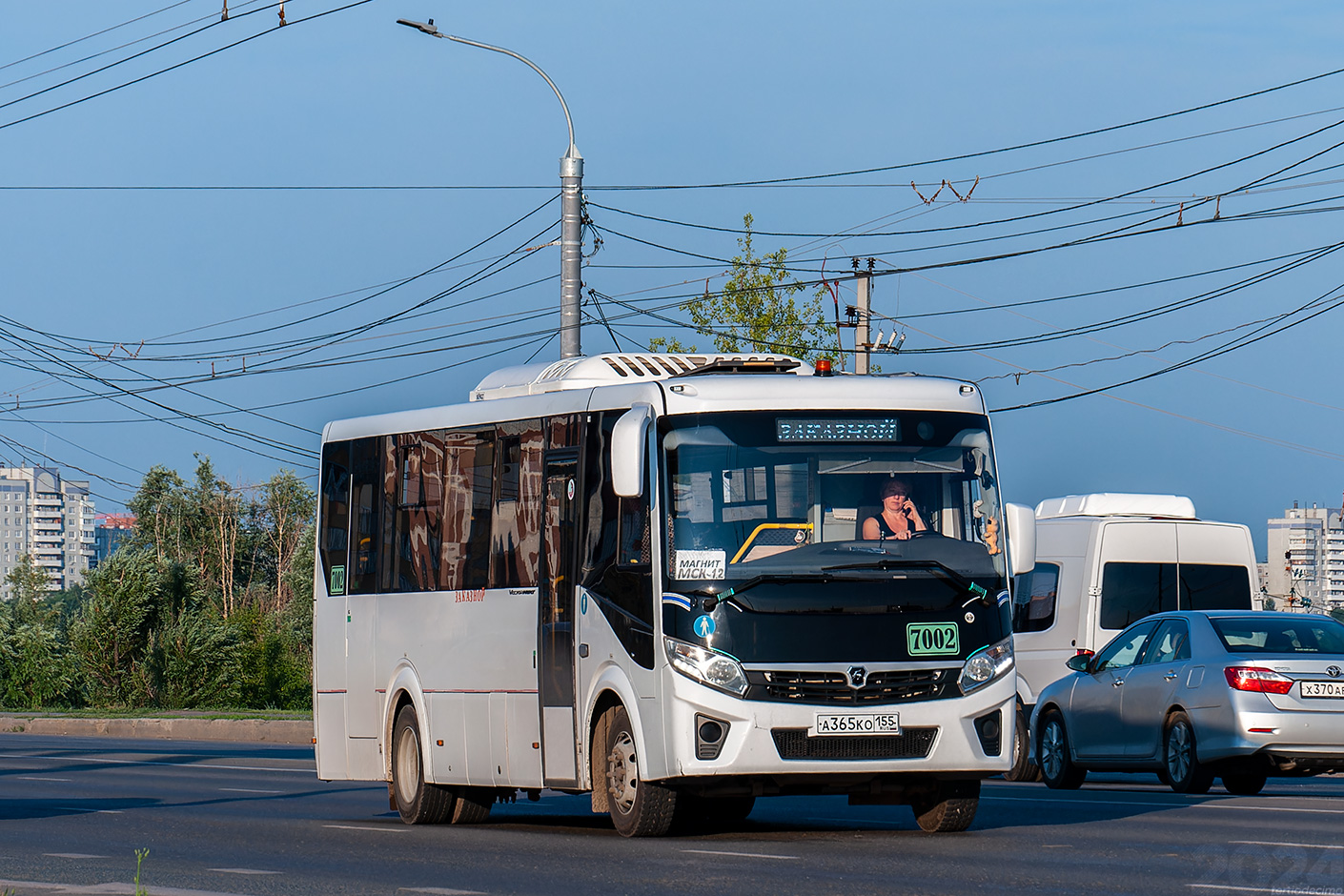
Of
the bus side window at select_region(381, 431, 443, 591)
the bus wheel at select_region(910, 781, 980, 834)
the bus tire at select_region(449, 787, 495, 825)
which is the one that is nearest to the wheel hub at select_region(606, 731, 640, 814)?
the bus wheel at select_region(910, 781, 980, 834)

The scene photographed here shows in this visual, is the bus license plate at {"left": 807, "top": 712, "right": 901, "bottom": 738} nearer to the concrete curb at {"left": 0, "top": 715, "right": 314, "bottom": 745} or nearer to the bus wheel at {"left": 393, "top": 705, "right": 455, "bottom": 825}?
the bus wheel at {"left": 393, "top": 705, "right": 455, "bottom": 825}

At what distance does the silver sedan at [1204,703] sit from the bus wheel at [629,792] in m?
5.99

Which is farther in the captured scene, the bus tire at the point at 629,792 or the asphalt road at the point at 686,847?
the bus tire at the point at 629,792

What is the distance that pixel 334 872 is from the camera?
11.1 meters

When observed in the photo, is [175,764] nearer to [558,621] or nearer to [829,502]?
[558,621]

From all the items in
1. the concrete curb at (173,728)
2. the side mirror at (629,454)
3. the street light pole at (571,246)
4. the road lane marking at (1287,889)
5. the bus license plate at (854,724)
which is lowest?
the concrete curb at (173,728)

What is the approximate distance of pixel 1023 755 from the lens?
20.4m

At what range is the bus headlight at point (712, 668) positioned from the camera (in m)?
12.1

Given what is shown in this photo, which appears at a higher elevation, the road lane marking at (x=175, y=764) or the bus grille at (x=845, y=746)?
the bus grille at (x=845, y=746)

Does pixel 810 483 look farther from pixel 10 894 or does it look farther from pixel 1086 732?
pixel 1086 732

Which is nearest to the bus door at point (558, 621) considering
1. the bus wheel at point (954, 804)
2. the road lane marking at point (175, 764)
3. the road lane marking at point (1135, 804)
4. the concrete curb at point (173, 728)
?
the bus wheel at point (954, 804)

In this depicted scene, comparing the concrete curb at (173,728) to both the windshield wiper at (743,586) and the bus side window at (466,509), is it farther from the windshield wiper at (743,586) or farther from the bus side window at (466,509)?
the windshield wiper at (743,586)

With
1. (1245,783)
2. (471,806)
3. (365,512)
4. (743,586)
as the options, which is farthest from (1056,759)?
(743,586)

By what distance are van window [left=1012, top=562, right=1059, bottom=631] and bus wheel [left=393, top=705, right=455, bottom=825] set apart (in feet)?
25.2
